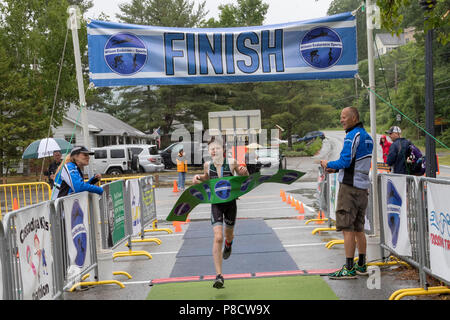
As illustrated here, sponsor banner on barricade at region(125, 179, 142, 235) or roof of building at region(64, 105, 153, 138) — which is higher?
roof of building at region(64, 105, 153, 138)

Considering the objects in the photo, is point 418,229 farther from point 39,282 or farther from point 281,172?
point 39,282

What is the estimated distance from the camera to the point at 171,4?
5134 centimetres

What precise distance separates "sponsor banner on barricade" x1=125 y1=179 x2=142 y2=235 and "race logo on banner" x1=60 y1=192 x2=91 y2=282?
7.48 feet

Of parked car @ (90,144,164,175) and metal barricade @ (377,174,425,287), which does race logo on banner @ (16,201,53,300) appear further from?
parked car @ (90,144,164,175)

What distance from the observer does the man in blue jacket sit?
20.1 feet

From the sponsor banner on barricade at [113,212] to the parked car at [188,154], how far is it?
91.1 feet

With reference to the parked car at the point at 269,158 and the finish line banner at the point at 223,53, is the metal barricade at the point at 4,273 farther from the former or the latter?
the parked car at the point at 269,158

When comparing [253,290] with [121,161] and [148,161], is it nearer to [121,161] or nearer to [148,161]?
[148,161]

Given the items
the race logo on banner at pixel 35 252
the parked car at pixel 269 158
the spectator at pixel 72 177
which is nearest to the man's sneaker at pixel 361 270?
the spectator at pixel 72 177

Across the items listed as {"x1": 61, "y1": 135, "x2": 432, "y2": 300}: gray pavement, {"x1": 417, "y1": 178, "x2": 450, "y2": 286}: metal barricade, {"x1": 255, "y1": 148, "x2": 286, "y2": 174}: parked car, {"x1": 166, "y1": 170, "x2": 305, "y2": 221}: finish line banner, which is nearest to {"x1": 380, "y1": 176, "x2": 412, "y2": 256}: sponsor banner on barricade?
{"x1": 61, "y1": 135, "x2": 432, "y2": 300}: gray pavement

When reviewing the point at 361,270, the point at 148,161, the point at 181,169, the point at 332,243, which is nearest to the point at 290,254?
the point at 332,243

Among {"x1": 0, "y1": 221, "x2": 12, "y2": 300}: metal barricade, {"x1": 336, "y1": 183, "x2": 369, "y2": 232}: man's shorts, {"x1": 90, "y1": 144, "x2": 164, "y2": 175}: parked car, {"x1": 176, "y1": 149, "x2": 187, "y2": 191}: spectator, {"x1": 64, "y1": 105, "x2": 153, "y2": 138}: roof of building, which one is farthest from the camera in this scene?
{"x1": 64, "y1": 105, "x2": 153, "y2": 138}: roof of building

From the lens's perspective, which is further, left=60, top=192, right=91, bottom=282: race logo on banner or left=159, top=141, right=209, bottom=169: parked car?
left=159, top=141, right=209, bottom=169: parked car
